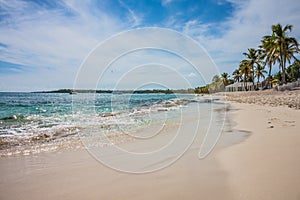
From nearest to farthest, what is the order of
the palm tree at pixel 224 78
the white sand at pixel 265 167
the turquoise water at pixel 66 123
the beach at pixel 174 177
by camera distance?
1. the white sand at pixel 265 167
2. the beach at pixel 174 177
3. the turquoise water at pixel 66 123
4. the palm tree at pixel 224 78

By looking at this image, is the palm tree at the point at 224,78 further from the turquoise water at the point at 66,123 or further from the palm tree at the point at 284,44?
the turquoise water at the point at 66,123

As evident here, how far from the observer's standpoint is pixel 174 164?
12.5ft

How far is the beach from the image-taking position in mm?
2680

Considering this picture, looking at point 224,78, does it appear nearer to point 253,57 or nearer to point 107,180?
point 253,57

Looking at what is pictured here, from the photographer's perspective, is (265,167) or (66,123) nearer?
(265,167)

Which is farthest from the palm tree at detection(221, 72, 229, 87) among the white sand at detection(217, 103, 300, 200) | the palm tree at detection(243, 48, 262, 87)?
the white sand at detection(217, 103, 300, 200)

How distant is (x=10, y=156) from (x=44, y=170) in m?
1.91

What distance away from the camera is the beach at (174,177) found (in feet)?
8.79

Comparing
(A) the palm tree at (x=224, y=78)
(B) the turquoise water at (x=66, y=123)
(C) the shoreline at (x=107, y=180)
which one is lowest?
(C) the shoreline at (x=107, y=180)

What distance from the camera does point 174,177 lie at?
3.19 metres

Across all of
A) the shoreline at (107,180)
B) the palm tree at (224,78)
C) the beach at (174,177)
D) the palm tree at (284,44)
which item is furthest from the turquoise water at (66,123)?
the palm tree at (224,78)

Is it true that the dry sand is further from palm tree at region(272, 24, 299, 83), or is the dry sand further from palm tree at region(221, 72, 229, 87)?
palm tree at region(221, 72, 229, 87)

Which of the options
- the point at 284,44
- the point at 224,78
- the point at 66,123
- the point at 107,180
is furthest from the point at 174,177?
the point at 224,78

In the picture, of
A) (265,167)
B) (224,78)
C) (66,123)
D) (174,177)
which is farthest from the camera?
(224,78)
